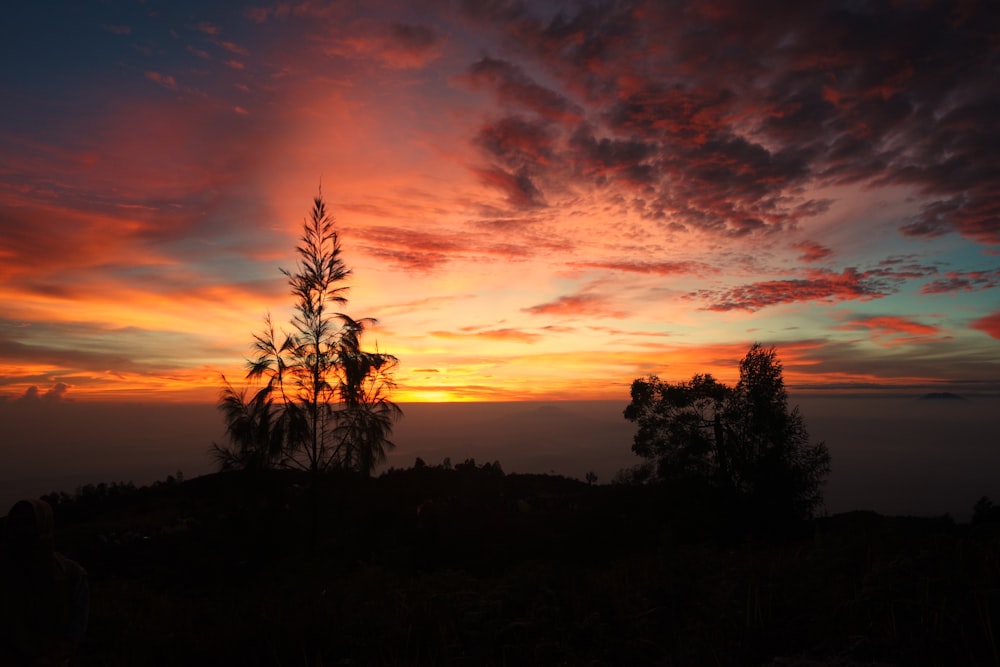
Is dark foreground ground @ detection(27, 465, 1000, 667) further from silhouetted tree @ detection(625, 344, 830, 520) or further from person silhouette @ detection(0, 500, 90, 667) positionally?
silhouetted tree @ detection(625, 344, 830, 520)

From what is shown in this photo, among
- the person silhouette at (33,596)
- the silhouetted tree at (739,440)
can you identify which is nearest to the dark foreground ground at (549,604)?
the person silhouette at (33,596)

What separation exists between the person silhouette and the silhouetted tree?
66.5ft

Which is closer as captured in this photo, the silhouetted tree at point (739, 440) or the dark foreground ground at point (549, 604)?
the dark foreground ground at point (549, 604)

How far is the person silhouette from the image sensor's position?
4.46 m

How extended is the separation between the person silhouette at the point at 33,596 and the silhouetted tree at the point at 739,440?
66.5 ft

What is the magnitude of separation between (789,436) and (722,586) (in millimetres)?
17147

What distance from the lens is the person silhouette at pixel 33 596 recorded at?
446 cm

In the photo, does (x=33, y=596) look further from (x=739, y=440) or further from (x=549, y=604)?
(x=739, y=440)

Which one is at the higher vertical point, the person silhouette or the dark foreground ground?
the person silhouette

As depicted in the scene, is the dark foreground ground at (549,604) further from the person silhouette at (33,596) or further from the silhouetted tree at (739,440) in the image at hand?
the silhouetted tree at (739,440)

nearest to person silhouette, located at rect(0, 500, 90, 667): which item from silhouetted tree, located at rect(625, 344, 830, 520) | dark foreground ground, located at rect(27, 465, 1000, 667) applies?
dark foreground ground, located at rect(27, 465, 1000, 667)

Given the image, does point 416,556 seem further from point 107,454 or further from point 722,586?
point 107,454

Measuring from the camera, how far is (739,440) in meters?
22.1

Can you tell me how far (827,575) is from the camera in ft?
23.6
